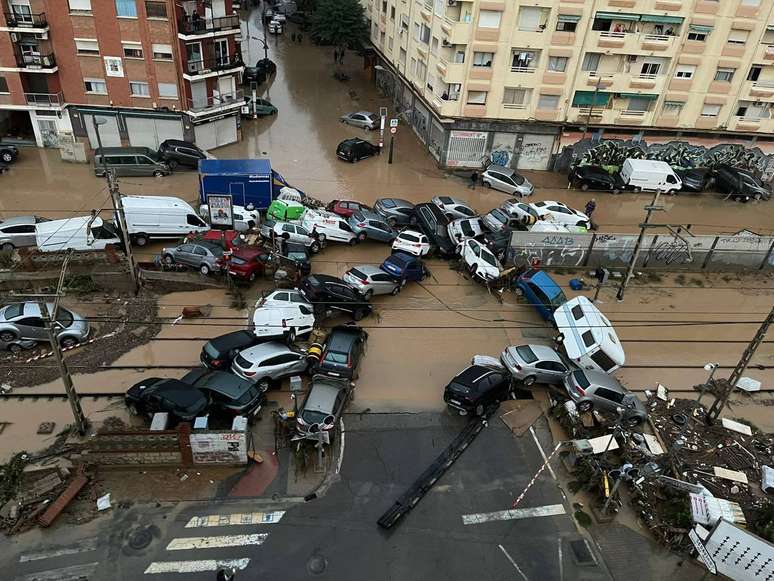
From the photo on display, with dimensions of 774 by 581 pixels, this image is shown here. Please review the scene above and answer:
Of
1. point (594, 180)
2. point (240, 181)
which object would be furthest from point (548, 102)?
point (240, 181)

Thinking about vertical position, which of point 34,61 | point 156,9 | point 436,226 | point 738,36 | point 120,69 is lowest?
point 436,226

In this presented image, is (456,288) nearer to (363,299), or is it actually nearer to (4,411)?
(363,299)

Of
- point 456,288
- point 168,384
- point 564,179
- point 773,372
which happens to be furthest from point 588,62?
point 168,384

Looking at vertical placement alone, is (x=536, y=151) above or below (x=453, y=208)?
above

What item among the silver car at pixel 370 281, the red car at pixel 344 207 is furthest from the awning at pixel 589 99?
the silver car at pixel 370 281

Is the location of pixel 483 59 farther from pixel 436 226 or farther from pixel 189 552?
pixel 189 552

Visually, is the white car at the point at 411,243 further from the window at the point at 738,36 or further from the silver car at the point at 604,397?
the window at the point at 738,36
